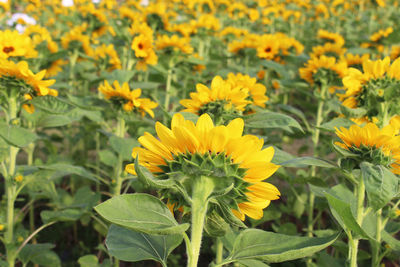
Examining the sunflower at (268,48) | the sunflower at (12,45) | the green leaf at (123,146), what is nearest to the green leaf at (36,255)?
the green leaf at (123,146)

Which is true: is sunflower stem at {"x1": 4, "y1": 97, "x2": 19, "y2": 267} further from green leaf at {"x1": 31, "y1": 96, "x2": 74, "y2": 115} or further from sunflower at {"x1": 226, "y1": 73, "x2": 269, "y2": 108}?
sunflower at {"x1": 226, "y1": 73, "x2": 269, "y2": 108}

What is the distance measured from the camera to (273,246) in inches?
33.0

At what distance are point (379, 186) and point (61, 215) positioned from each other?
1.25 metres

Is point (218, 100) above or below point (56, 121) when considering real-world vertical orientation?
above

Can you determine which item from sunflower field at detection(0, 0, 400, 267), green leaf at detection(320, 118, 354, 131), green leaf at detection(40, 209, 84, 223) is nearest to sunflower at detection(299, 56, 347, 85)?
sunflower field at detection(0, 0, 400, 267)

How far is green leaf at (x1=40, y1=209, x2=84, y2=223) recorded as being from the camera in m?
1.65

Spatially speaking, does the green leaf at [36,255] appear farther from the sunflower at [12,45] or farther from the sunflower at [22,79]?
the sunflower at [12,45]

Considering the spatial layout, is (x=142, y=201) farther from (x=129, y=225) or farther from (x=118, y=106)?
(x=118, y=106)

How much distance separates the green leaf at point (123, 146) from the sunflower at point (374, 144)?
931 mm

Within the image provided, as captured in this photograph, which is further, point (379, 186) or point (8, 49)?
point (8, 49)

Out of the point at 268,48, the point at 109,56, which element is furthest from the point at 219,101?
the point at 109,56

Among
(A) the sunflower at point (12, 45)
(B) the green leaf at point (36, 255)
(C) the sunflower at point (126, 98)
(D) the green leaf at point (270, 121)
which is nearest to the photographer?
(D) the green leaf at point (270, 121)

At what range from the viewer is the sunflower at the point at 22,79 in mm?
1413

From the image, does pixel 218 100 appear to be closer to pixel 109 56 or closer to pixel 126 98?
pixel 126 98
